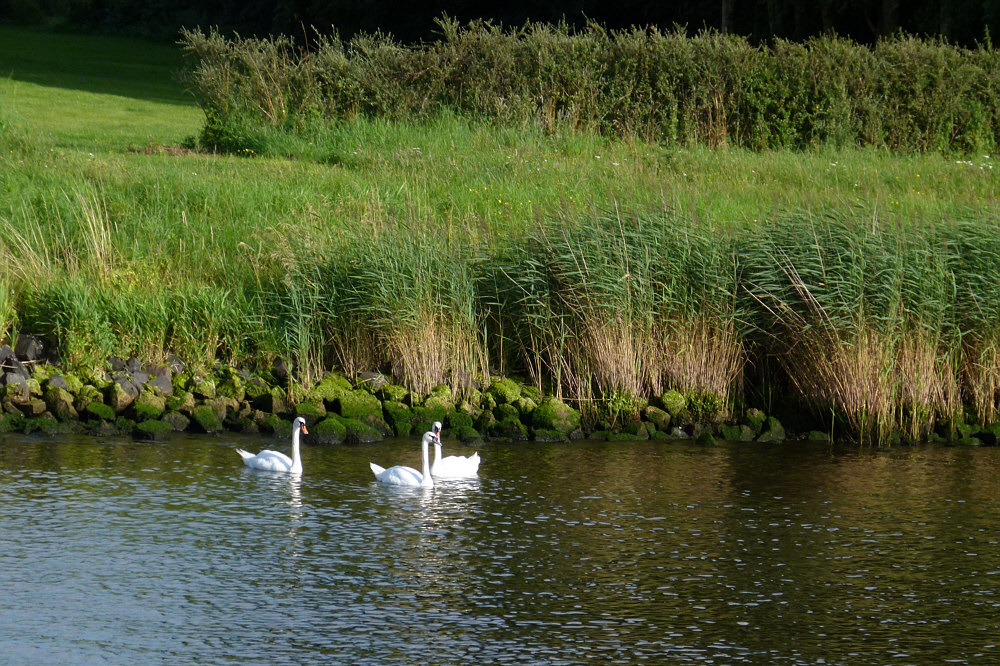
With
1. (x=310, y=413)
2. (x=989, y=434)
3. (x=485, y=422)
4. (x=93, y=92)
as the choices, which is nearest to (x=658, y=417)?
(x=485, y=422)

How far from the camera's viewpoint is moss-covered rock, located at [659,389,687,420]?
579 inches

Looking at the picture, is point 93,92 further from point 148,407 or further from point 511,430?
point 511,430

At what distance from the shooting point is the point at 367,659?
784 cm

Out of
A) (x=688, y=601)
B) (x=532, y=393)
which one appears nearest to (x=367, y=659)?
(x=688, y=601)

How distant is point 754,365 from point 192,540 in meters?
7.37

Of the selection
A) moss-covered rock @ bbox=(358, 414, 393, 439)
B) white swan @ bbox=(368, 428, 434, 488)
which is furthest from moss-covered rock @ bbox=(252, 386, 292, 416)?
white swan @ bbox=(368, 428, 434, 488)

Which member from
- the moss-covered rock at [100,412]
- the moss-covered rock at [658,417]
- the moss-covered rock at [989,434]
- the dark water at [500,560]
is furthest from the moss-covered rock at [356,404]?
the moss-covered rock at [989,434]

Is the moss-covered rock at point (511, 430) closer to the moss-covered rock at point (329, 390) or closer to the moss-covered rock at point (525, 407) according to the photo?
the moss-covered rock at point (525, 407)

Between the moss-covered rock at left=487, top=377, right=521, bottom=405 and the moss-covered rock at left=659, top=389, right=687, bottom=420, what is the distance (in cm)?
159

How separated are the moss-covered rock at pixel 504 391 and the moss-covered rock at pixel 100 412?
402 centimetres

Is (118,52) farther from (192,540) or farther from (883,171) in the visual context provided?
(192,540)

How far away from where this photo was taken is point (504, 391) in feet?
48.4

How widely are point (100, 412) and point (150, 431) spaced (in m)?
0.65

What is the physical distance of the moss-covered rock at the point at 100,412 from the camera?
1416 centimetres
